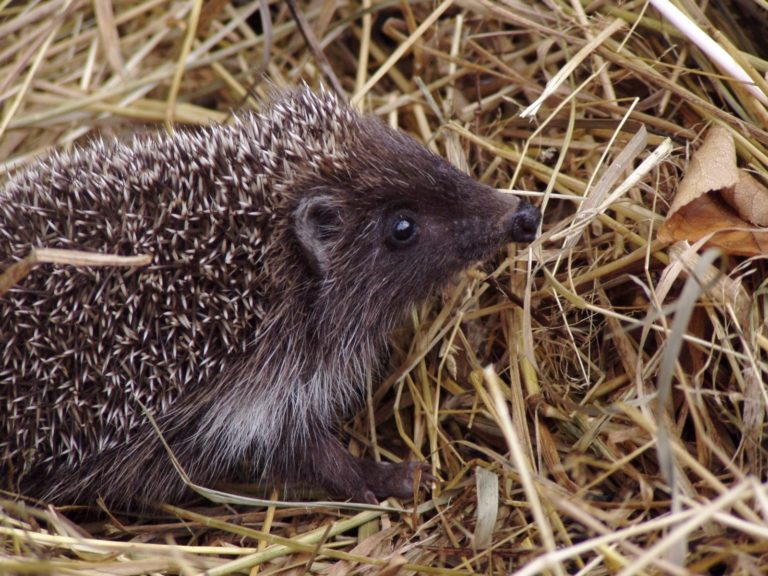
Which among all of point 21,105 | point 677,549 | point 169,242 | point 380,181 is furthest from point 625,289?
point 21,105

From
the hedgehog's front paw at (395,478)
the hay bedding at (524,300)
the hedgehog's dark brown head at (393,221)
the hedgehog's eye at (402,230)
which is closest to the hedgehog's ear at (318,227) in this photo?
the hedgehog's dark brown head at (393,221)

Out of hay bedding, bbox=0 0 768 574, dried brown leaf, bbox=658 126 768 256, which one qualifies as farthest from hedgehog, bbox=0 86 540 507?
dried brown leaf, bbox=658 126 768 256

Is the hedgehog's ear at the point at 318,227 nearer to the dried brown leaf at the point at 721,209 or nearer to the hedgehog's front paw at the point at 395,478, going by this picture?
the hedgehog's front paw at the point at 395,478

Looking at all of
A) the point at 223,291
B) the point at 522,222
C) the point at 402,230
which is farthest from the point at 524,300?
the point at 223,291

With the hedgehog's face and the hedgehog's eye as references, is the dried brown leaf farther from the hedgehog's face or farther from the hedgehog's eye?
the hedgehog's eye

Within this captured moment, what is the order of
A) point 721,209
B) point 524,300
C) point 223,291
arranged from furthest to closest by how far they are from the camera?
1. point 524,300
2. point 721,209
3. point 223,291

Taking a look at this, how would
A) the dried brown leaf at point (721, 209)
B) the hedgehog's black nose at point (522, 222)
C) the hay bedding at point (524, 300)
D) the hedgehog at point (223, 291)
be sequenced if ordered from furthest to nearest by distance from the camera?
the hedgehog's black nose at point (522, 222), the dried brown leaf at point (721, 209), the hedgehog at point (223, 291), the hay bedding at point (524, 300)

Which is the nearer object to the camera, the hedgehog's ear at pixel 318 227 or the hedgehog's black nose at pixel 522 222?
the hedgehog's ear at pixel 318 227

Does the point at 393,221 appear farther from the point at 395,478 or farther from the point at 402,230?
the point at 395,478
